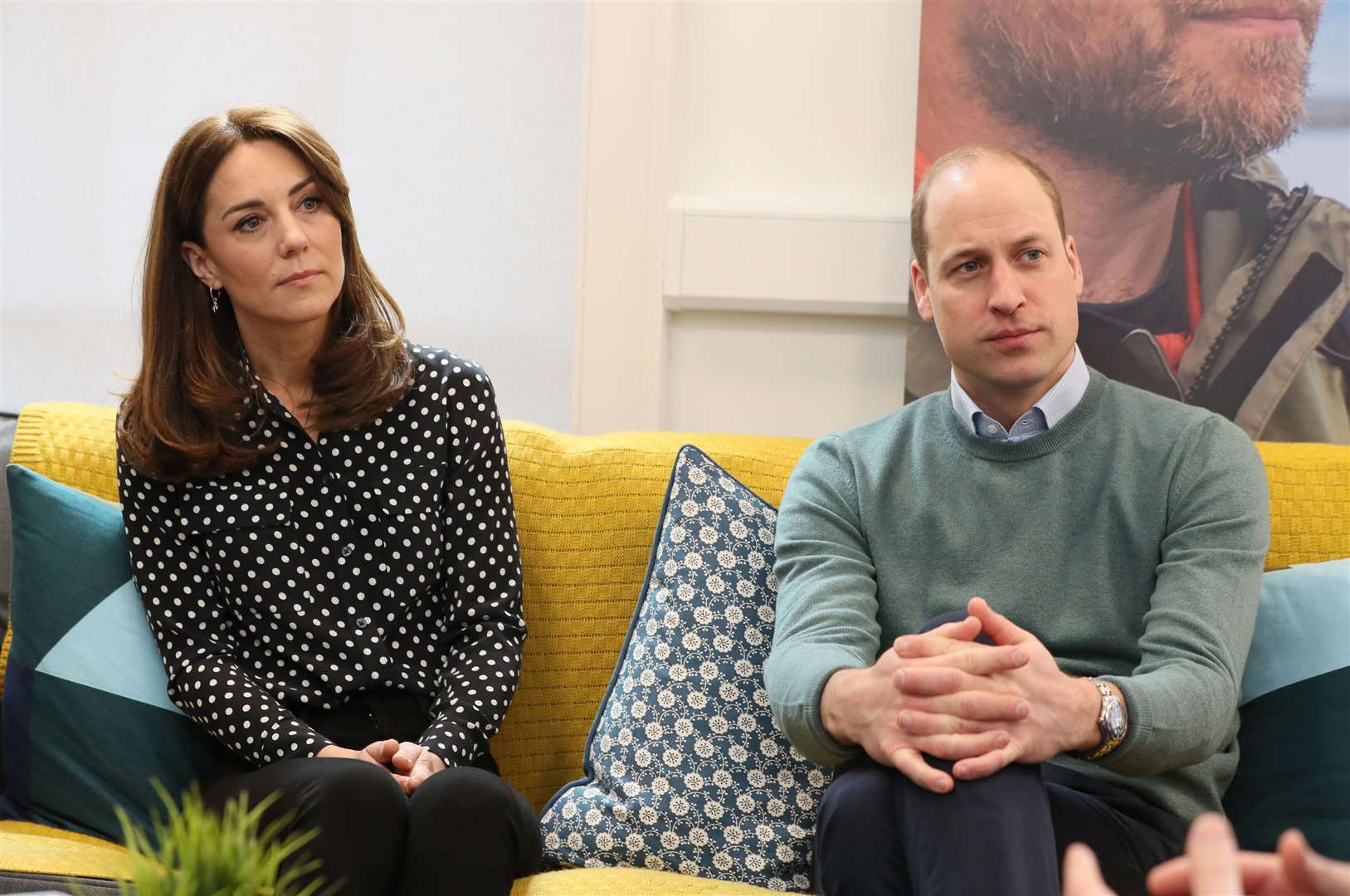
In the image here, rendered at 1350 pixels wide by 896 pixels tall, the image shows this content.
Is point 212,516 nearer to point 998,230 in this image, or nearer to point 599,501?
point 599,501

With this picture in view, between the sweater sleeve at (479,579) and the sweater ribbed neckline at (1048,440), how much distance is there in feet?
2.13

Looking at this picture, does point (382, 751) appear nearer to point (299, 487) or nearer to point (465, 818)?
point (465, 818)

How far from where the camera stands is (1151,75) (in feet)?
7.27

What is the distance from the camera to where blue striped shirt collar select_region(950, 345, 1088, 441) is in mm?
1707

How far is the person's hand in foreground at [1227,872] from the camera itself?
623 mm

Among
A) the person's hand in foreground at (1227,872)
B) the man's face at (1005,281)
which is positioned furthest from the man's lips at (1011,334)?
the person's hand in foreground at (1227,872)

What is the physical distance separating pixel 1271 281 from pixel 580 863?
145 centimetres

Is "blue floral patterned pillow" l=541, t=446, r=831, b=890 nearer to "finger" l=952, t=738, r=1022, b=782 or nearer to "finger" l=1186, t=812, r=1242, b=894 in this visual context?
"finger" l=952, t=738, r=1022, b=782

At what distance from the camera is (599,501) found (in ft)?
6.59

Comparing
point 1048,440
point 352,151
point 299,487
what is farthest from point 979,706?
point 352,151

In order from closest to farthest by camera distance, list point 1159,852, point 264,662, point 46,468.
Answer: point 1159,852 → point 264,662 → point 46,468

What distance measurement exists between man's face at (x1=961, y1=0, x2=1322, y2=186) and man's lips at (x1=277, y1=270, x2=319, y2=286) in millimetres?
1157

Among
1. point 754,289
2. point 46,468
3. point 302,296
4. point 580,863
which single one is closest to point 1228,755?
point 580,863

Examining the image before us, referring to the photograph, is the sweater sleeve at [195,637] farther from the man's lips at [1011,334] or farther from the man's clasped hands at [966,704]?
the man's lips at [1011,334]
